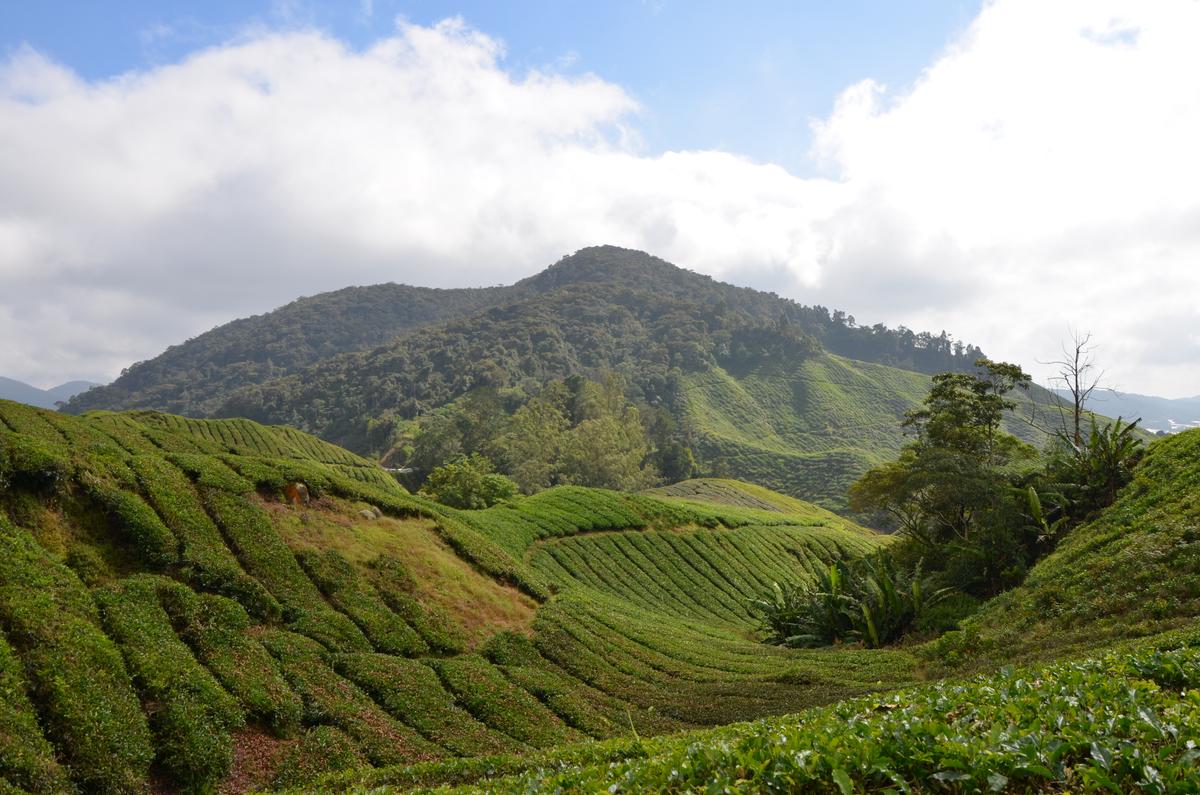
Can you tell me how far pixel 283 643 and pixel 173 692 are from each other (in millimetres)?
2791

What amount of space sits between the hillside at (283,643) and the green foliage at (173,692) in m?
0.03

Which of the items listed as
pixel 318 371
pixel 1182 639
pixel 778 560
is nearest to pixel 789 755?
pixel 1182 639

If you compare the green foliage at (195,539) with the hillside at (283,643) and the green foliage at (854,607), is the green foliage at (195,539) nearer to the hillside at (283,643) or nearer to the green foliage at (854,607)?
the hillside at (283,643)

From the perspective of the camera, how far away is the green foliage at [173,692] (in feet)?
31.7

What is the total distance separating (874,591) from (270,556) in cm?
1665

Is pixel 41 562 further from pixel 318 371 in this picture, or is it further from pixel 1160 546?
pixel 318 371

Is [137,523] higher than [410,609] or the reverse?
higher

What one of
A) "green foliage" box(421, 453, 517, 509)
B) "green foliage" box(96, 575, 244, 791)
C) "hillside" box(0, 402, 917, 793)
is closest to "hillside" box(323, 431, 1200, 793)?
"green foliage" box(96, 575, 244, 791)

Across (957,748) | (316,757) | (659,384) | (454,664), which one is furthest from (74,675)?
(659,384)

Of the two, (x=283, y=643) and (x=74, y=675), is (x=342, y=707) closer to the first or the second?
(x=283, y=643)

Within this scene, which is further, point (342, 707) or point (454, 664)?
point (454, 664)

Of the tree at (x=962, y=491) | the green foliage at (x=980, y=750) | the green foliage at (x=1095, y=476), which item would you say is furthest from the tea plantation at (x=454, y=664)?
the tree at (x=962, y=491)

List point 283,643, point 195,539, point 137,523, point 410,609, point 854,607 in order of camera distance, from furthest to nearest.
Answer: point 854,607, point 410,609, point 195,539, point 137,523, point 283,643

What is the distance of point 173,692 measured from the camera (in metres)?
10.4
